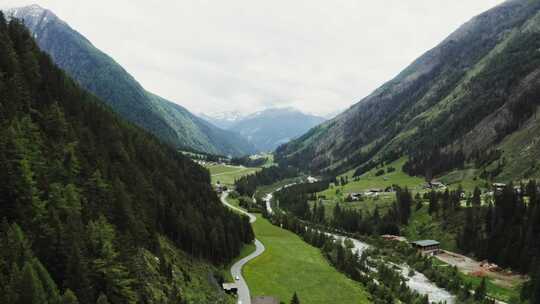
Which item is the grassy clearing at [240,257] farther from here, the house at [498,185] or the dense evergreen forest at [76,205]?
the house at [498,185]

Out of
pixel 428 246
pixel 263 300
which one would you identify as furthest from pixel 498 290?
pixel 263 300

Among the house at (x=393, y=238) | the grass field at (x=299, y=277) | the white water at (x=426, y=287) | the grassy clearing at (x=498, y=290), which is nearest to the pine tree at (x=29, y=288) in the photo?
the grass field at (x=299, y=277)

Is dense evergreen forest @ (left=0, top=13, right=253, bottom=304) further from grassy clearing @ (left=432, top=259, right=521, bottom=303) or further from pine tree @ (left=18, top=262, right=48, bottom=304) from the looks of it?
grassy clearing @ (left=432, top=259, right=521, bottom=303)

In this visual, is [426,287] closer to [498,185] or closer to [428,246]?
[428,246]

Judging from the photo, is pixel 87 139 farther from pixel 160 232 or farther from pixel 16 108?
pixel 160 232

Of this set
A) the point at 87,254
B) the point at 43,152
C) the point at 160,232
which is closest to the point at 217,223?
the point at 160,232
